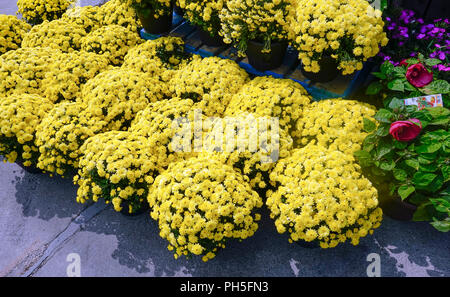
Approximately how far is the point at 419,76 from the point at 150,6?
12.5 feet

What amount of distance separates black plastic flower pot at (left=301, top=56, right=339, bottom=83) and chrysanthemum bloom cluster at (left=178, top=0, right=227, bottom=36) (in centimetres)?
135

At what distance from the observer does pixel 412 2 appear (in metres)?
→ 4.76

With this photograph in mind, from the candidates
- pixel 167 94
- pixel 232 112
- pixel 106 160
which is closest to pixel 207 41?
pixel 167 94

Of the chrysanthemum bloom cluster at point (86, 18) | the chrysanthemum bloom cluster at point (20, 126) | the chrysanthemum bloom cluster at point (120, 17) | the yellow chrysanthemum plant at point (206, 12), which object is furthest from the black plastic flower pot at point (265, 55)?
the chrysanthemum bloom cluster at point (86, 18)

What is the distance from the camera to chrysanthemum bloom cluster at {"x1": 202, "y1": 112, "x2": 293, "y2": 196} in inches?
127

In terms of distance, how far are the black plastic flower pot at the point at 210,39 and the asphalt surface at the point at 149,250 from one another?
2.65 metres

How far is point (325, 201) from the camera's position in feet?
9.09

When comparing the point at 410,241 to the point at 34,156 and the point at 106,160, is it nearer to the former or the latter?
the point at 106,160

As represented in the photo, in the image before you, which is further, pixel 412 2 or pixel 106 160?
pixel 412 2

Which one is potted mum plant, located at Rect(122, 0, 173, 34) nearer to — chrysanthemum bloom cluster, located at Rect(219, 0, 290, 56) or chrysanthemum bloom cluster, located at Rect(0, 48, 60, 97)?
chrysanthemum bloom cluster, located at Rect(219, 0, 290, 56)

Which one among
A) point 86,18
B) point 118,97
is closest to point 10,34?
point 86,18

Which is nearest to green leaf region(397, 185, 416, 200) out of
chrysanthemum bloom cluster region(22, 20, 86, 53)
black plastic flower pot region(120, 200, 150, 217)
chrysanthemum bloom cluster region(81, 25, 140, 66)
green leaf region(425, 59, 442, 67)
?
green leaf region(425, 59, 442, 67)

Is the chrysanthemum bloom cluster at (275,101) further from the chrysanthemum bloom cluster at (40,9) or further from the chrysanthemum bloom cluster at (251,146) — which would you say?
the chrysanthemum bloom cluster at (40,9)

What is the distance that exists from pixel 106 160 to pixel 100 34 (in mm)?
2751
